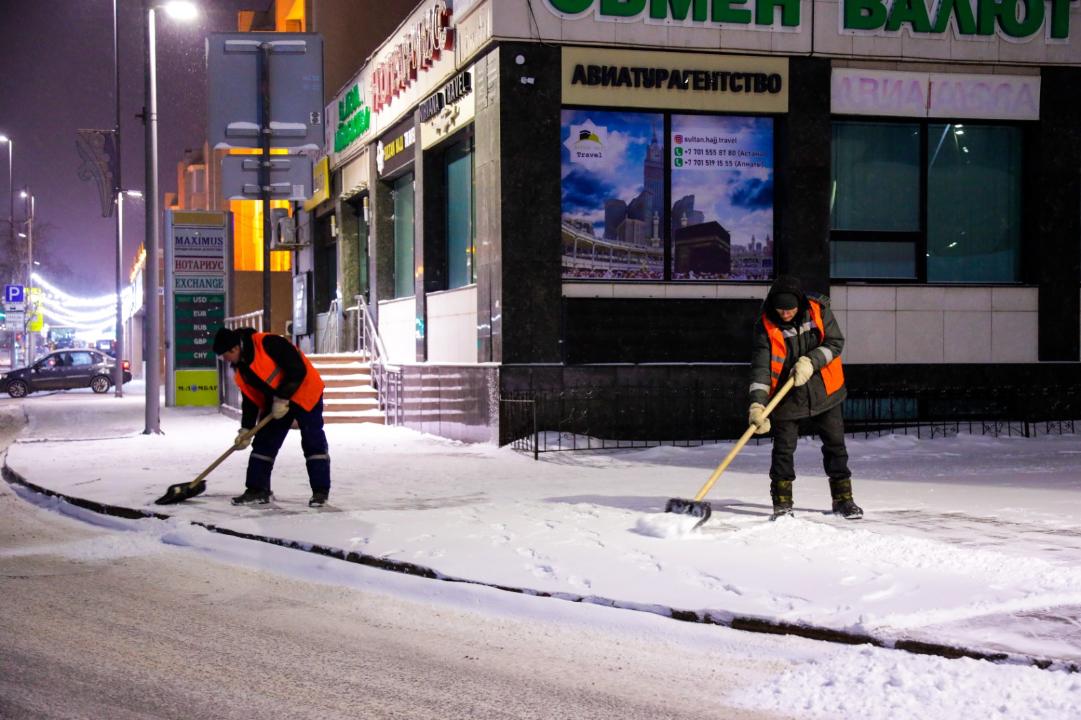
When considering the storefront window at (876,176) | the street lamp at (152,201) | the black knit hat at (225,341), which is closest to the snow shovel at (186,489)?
the black knit hat at (225,341)

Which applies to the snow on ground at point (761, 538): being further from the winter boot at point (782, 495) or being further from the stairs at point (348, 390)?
the stairs at point (348, 390)

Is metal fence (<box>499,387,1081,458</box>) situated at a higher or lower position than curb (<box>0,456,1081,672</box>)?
higher

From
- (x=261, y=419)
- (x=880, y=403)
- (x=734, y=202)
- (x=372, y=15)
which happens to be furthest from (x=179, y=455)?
(x=372, y=15)

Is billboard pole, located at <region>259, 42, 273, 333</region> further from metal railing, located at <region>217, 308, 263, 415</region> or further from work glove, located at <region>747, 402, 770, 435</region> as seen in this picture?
metal railing, located at <region>217, 308, 263, 415</region>

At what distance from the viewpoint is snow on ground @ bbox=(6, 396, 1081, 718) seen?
17.3 feet

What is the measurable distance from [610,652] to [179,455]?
37.2 ft

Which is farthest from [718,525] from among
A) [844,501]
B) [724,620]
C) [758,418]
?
[724,620]

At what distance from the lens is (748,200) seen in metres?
17.6

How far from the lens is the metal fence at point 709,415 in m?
16.4

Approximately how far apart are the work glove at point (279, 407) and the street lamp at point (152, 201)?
9842mm

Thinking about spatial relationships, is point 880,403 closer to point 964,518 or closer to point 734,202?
point 734,202

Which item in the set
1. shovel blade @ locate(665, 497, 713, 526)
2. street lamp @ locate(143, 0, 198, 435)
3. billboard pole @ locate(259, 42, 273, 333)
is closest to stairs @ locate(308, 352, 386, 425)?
street lamp @ locate(143, 0, 198, 435)

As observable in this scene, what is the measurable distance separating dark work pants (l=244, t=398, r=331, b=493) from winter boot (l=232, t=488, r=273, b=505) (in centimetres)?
4

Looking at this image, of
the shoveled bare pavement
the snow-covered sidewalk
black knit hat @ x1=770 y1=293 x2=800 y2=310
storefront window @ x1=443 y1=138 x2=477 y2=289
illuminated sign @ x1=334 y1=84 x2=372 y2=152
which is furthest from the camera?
illuminated sign @ x1=334 y1=84 x2=372 y2=152
